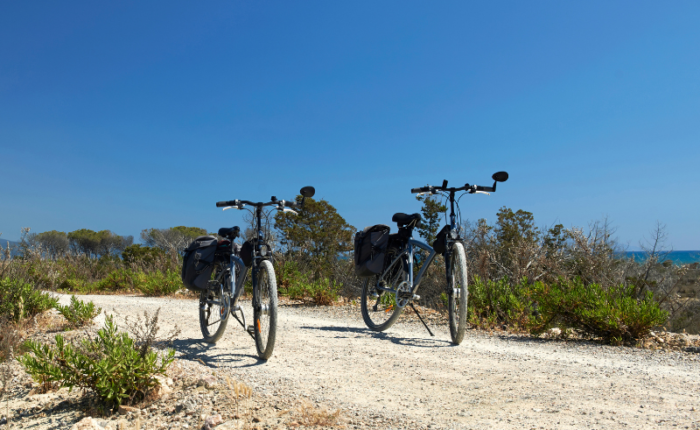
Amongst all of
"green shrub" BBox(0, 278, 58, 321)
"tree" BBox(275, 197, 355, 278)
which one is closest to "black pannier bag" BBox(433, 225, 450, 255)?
"green shrub" BBox(0, 278, 58, 321)

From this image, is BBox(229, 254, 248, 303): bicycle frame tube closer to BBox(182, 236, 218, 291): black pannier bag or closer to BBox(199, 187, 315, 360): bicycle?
BBox(199, 187, 315, 360): bicycle

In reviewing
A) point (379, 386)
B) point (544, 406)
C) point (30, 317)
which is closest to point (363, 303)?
point (379, 386)

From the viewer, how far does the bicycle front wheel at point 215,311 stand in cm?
491

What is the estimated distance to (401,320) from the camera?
23.9 feet

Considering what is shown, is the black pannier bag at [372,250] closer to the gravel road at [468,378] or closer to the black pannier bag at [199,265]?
the gravel road at [468,378]

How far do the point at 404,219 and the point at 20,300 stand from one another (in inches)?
199

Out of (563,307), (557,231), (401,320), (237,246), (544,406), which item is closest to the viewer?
(544,406)

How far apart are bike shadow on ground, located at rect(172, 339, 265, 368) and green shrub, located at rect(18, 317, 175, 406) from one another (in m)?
0.85

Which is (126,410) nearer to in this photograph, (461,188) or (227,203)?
(227,203)

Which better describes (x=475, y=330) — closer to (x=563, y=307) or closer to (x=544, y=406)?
(x=563, y=307)

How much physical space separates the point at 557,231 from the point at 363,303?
48.6ft

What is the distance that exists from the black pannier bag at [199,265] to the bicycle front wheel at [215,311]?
0.16m

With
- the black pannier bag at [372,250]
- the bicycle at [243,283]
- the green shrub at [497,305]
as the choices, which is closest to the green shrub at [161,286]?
the bicycle at [243,283]

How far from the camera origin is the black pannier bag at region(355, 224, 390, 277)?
6125 millimetres
